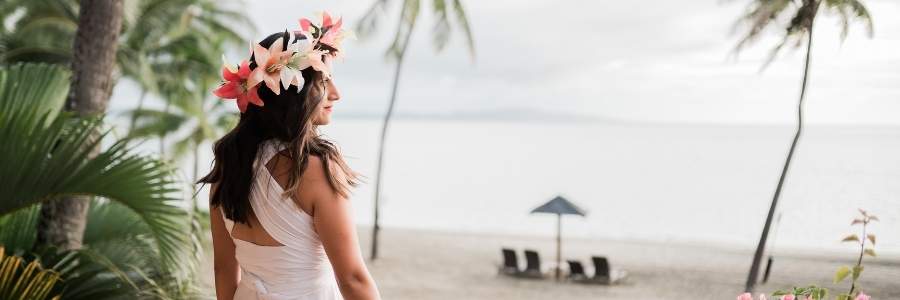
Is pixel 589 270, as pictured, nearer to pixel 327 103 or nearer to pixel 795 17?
pixel 795 17

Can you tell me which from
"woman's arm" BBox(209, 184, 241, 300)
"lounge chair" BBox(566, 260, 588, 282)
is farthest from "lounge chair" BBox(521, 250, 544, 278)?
"woman's arm" BBox(209, 184, 241, 300)

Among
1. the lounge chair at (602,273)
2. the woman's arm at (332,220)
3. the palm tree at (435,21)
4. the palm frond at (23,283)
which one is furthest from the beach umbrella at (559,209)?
the woman's arm at (332,220)

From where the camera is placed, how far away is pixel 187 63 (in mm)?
22078

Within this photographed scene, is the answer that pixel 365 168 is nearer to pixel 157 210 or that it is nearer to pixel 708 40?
pixel 708 40

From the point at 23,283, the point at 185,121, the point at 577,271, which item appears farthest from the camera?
the point at 185,121

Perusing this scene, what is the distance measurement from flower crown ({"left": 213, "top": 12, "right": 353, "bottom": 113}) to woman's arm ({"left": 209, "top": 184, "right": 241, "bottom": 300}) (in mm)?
295

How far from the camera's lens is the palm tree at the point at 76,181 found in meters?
3.14

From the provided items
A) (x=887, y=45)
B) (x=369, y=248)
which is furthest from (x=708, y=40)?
(x=369, y=248)

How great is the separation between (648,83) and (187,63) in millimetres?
81736

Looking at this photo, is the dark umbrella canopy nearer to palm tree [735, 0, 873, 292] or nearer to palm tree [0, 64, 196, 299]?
palm tree [735, 0, 873, 292]

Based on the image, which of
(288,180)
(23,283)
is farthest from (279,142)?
(23,283)

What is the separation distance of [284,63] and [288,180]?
0.21 meters

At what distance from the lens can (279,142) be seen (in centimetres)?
178

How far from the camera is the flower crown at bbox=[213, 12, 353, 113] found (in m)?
1.76
